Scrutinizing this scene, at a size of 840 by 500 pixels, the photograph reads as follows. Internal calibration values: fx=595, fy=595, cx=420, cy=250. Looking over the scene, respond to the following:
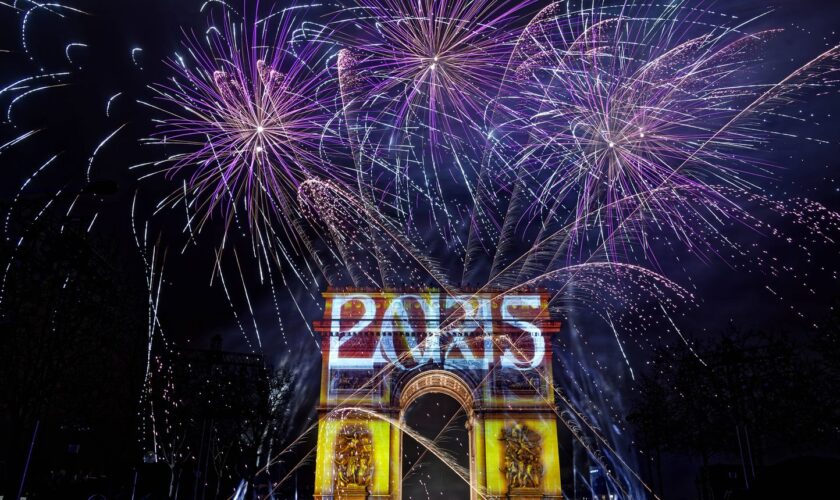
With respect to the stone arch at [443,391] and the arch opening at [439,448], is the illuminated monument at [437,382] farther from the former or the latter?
the arch opening at [439,448]


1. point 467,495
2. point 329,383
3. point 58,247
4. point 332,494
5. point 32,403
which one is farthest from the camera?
point 467,495

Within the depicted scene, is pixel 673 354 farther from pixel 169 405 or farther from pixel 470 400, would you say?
pixel 169 405

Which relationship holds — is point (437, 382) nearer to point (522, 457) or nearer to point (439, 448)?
point (522, 457)

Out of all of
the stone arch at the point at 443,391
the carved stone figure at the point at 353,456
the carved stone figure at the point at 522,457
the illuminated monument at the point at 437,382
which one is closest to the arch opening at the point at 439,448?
the stone arch at the point at 443,391

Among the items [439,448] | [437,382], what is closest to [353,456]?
[437,382]

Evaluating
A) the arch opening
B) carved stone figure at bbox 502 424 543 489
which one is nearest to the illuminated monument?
carved stone figure at bbox 502 424 543 489

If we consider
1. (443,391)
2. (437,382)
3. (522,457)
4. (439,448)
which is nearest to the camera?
(522,457)

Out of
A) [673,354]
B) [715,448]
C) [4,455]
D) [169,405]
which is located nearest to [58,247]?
[4,455]
